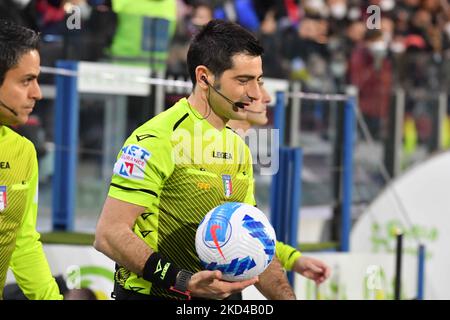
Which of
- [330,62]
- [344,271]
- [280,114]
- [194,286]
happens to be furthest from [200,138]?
[330,62]

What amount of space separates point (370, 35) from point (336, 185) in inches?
134

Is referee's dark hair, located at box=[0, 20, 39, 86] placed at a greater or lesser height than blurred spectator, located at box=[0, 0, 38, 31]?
lesser

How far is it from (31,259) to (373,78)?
7.06 m

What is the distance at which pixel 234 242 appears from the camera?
4215 mm

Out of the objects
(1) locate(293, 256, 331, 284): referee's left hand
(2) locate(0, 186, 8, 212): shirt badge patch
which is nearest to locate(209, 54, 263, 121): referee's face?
(2) locate(0, 186, 8, 212): shirt badge patch

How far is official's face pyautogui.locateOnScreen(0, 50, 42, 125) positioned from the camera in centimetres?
432

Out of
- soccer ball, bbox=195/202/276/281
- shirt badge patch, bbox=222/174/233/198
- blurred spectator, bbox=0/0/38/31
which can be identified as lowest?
soccer ball, bbox=195/202/276/281

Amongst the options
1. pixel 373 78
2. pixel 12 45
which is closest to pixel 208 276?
pixel 12 45

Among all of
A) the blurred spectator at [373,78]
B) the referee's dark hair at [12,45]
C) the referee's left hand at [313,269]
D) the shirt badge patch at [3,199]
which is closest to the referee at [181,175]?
the shirt badge patch at [3,199]

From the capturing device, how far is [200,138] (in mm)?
4500

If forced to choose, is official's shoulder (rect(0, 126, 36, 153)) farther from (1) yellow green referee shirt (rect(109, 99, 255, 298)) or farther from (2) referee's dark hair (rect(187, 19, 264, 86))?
(2) referee's dark hair (rect(187, 19, 264, 86))

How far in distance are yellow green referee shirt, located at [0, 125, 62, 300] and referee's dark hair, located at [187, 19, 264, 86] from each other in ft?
2.80

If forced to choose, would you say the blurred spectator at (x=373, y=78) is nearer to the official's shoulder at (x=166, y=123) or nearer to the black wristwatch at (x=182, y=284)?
the official's shoulder at (x=166, y=123)
